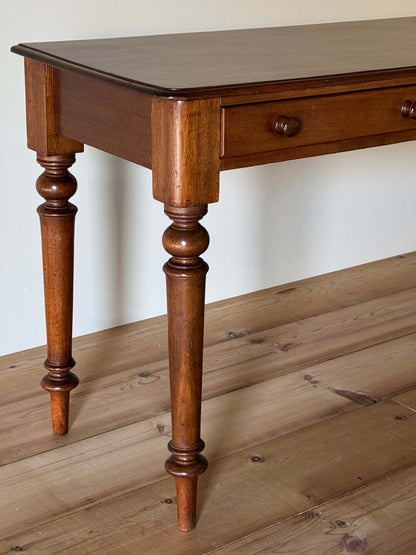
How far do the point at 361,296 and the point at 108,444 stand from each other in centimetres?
114

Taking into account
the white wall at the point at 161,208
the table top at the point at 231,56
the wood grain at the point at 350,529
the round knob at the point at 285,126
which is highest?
the table top at the point at 231,56

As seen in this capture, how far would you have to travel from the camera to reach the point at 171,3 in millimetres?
2404

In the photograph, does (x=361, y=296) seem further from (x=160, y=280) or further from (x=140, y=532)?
(x=140, y=532)

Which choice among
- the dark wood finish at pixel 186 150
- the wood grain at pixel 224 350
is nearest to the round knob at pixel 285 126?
the dark wood finish at pixel 186 150

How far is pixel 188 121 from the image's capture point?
142 centimetres

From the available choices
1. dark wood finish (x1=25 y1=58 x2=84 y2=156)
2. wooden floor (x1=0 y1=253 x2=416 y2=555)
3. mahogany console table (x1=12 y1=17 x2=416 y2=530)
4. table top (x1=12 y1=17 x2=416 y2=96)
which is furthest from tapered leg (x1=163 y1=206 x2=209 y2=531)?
dark wood finish (x1=25 y1=58 x2=84 y2=156)

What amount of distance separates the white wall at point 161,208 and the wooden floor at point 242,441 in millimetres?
124

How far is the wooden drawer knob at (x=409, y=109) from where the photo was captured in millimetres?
1680

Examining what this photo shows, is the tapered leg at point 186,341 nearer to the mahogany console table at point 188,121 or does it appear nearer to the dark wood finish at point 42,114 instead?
the mahogany console table at point 188,121

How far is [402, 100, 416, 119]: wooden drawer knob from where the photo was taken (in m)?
1.68

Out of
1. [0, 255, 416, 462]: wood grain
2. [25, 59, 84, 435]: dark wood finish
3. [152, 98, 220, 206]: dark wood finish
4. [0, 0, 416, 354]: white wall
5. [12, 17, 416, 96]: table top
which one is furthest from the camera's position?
[0, 0, 416, 354]: white wall

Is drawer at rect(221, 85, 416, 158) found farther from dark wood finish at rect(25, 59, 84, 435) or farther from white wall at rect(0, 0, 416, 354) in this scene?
white wall at rect(0, 0, 416, 354)

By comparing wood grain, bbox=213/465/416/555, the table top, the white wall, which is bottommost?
wood grain, bbox=213/465/416/555

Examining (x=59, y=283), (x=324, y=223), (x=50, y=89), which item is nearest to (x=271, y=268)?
(x=324, y=223)
